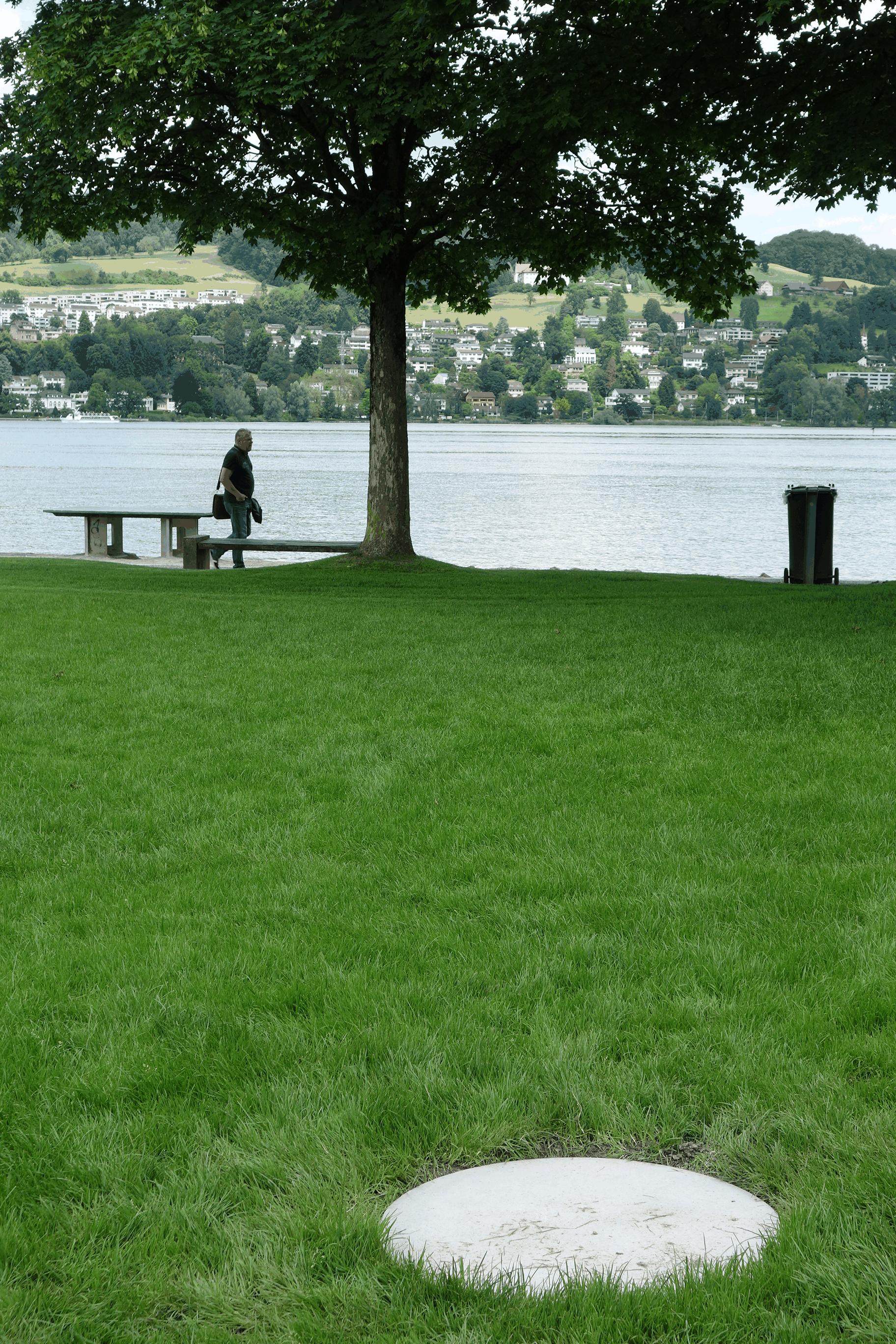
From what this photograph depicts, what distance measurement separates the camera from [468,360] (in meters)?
178

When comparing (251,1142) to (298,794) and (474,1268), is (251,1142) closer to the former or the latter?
(474,1268)

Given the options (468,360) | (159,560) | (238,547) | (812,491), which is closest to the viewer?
(812,491)

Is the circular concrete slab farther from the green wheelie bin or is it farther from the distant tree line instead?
the distant tree line

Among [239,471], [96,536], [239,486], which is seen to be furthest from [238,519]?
[96,536]

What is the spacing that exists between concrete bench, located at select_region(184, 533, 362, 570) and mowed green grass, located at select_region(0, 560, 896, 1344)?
38.5 feet

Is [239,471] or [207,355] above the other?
[207,355]

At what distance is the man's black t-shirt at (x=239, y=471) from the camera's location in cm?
1920

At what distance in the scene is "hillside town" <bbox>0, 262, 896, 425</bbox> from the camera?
151750 millimetres

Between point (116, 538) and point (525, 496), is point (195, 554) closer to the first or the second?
point (116, 538)

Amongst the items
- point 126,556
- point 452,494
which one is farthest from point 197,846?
point 452,494

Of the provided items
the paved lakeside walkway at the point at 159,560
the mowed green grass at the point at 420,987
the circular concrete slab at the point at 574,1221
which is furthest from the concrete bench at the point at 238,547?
the circular concrete slab at the point at 574,1221

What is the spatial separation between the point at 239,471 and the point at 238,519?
1.09m

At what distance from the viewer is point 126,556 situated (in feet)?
80.2

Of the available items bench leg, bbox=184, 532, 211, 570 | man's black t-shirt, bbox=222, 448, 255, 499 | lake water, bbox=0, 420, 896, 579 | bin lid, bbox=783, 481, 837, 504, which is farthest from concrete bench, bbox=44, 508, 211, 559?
bin lid, bbox=783, 481, 837, 504
